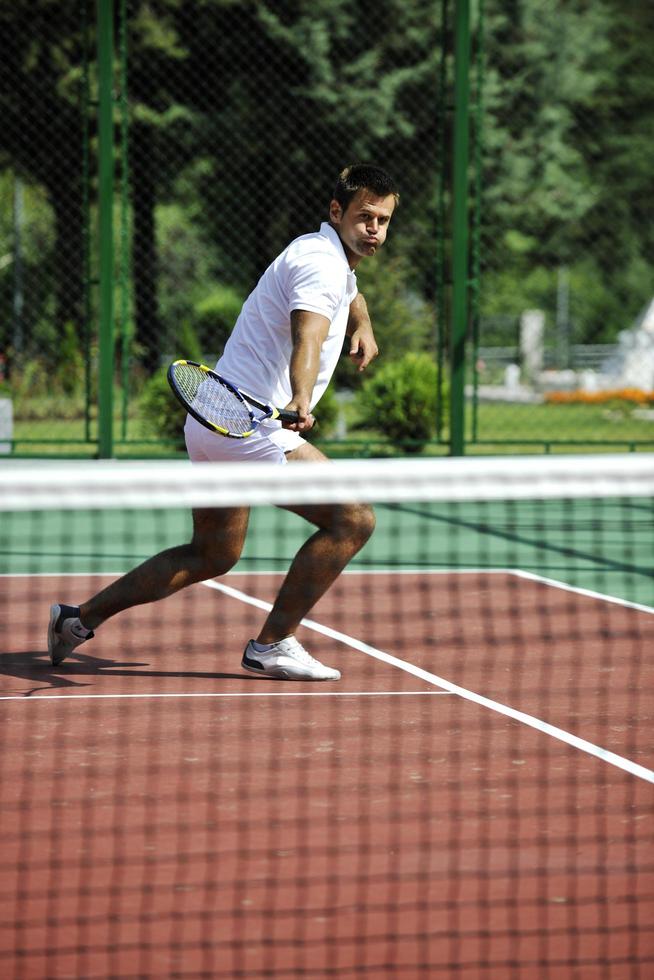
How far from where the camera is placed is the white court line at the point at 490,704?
4.86 metres

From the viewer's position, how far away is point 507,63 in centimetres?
3262

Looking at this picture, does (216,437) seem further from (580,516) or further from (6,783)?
(580,516)

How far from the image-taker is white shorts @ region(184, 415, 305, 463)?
18.2 feet

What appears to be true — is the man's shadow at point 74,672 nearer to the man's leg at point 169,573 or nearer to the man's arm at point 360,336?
the man's leg at point 169,573

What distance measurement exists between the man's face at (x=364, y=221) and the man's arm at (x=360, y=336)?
1.30 ft

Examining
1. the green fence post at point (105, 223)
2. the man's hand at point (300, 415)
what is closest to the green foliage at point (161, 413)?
the green fence post at point (105, 223)

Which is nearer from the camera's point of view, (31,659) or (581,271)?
(31,659)

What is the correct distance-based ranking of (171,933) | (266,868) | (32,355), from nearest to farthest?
(171,933), (266,868), (32,355)

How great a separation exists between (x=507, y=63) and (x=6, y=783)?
2984cm

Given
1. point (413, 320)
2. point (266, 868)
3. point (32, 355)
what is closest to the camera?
point (266, 868)

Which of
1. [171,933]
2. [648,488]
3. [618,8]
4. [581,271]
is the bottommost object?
[171,933]

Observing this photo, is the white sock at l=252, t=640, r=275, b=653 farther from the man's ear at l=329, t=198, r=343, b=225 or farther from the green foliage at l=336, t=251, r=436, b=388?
the green foliage at l=336, t=251, r=436, b=388

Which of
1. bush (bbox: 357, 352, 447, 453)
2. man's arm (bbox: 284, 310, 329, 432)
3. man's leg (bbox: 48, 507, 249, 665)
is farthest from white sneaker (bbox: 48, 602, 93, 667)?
bush (bbox: 357, 352, 447, 453)

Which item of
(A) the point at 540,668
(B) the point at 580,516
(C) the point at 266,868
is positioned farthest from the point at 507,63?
(C) the point at 266,868
